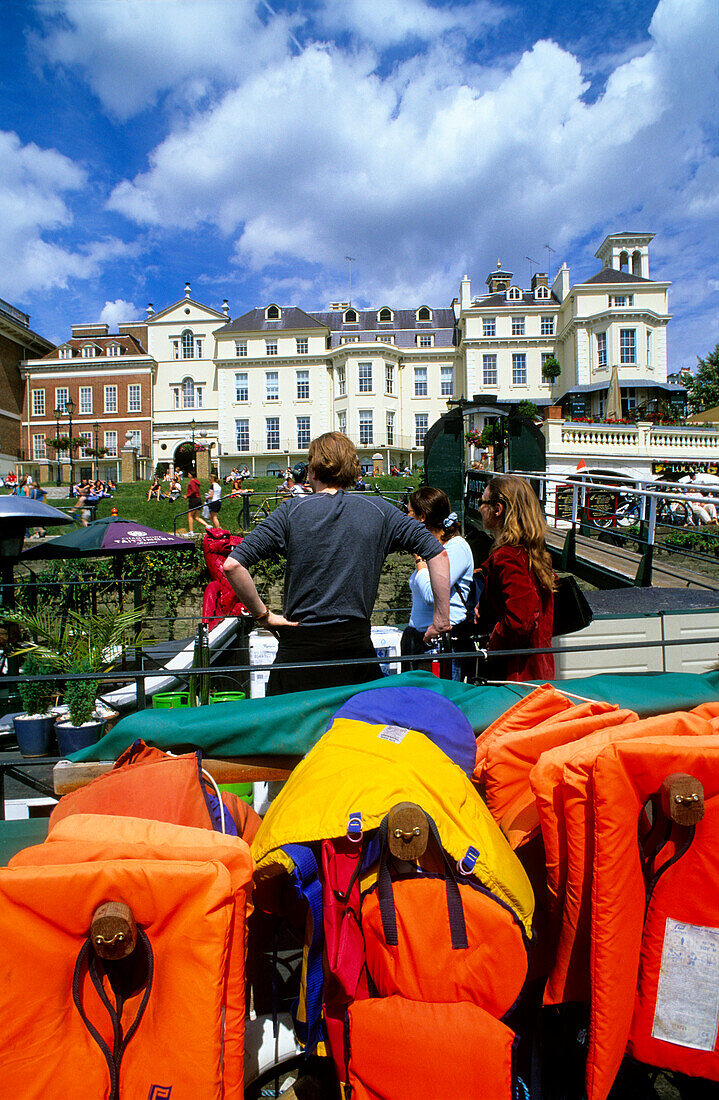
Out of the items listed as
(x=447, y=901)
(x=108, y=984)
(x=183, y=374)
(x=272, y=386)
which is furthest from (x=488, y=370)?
(x=108, y=984)

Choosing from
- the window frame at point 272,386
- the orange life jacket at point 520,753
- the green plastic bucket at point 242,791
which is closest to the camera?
the orange life jacket at point 520,753

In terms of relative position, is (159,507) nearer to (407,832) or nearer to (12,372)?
(407,832)

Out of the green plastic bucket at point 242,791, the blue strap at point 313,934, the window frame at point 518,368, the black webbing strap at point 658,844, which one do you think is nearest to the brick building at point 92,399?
Result: the window frame at point 518,368

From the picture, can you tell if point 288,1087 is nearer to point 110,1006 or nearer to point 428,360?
point 110,1006

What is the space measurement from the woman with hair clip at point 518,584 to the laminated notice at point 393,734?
4.34 feet

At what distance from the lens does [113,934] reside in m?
1.16

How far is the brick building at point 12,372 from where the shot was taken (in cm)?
4384

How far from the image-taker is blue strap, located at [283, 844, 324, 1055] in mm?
1361

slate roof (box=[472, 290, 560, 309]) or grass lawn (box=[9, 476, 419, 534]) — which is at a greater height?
slate roof (box=[472, 290, 560, 309])

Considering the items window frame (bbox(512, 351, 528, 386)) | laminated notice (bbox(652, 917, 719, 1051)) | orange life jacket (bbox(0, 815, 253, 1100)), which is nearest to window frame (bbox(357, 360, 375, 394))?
window frame (bbox(512, 351, 528, 386))

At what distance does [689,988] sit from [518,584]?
175cm

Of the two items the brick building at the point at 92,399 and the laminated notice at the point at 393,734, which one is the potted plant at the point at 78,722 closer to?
the laminated notice at the point at 393,734

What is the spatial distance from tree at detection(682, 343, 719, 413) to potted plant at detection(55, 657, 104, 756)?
51.6 metres

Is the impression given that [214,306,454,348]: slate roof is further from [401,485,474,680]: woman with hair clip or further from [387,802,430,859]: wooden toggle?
[387,802,430,859]: wooden toggle
